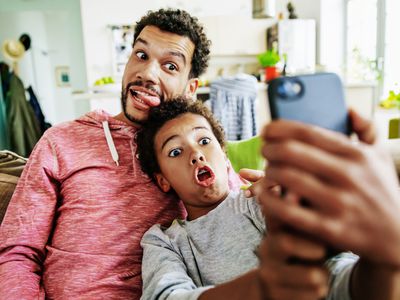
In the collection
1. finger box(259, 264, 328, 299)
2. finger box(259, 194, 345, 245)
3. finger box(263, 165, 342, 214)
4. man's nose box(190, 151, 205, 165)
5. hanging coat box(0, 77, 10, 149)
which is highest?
finger box(263, 165, 342, 214)

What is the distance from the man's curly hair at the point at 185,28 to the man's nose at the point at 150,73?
0.39 feet

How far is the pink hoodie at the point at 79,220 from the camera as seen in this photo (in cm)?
90

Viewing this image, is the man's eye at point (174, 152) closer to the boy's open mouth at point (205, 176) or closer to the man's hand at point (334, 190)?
the boy's open mouth at point (205, 176)

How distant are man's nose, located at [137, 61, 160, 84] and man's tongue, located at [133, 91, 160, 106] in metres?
0.04

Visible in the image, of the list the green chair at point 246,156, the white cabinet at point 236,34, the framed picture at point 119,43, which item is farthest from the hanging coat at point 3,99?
the green chair at point 246,156

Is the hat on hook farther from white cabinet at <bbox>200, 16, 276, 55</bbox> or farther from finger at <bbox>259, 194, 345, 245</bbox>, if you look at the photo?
finger at <bbox>259, 194, 345, 245</bbox>

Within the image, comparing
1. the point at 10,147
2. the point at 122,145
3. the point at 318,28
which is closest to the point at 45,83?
the point at 10,147

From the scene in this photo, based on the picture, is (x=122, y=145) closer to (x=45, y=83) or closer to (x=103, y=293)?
(x=103, y=293)

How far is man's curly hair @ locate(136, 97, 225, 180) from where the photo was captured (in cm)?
102

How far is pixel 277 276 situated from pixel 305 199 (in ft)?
0.24

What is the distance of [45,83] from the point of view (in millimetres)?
5551

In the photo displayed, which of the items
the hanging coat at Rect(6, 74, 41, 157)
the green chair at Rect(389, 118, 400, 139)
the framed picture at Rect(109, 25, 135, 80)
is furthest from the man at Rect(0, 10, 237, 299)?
the framed picture at Rect(109, 25, 135, 80)

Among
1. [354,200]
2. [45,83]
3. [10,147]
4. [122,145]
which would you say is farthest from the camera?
[45,83]

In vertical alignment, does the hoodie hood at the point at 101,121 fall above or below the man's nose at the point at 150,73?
below
